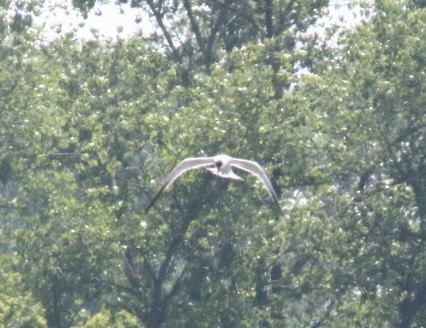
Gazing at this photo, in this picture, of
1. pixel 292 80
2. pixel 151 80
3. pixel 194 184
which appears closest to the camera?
Answer: pixel 194 184

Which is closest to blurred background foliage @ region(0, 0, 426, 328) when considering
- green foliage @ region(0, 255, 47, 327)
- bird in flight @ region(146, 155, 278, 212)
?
green foliage @ region(0, 255, 47, 327)

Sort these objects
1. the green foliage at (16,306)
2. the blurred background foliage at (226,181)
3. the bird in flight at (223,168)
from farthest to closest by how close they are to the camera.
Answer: the blurred background foliage at (226,181) < the green foliage at (16,306) < the bird in flight at (223,168)

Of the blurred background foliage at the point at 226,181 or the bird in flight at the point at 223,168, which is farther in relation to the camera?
the blurred background foliage at the point at 226,181

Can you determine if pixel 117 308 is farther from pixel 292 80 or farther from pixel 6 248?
pixel 6 248

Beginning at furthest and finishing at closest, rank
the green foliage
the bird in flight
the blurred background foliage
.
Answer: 1. the blurred background foliage
2. the green foliage
3. the bird in flight

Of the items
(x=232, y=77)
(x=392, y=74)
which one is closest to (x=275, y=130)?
(x=232, y=77)

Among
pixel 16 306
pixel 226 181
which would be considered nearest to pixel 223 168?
pixel 16 306

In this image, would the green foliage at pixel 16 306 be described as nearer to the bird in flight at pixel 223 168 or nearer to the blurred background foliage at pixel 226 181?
the blurred background foliage at pixel 226 181

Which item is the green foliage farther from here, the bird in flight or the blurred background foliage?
the bird in flight

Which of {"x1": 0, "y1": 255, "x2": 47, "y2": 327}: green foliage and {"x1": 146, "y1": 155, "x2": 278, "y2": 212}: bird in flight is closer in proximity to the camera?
{"x1": 146, "y1": 155, "x2": 278, "y2": 212}: bird in flight

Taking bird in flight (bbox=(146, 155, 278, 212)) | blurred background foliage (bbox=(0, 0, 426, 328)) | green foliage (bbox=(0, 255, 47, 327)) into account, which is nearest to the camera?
bird in flight (bbox=(146, 155, 278, 212))

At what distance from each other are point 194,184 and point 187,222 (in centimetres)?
76

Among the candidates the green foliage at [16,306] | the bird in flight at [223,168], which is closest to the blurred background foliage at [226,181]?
the green foliage at [16,306]

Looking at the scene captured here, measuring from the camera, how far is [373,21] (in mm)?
34375
